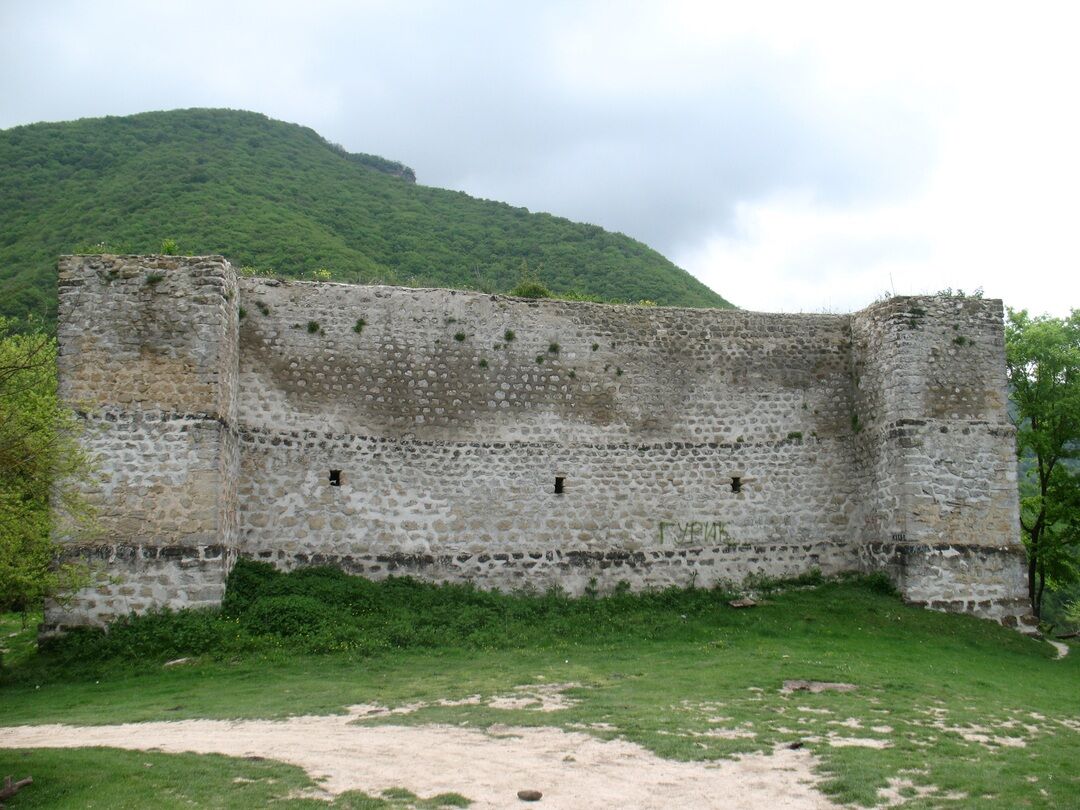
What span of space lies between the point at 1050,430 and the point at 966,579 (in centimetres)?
603

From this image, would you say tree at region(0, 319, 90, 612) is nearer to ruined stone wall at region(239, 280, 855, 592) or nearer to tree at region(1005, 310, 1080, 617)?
ruined stone wall at region(239, 280, 855, 592)

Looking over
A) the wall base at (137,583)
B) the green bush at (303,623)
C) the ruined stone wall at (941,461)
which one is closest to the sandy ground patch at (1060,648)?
the ruined stone wall at (941,461)

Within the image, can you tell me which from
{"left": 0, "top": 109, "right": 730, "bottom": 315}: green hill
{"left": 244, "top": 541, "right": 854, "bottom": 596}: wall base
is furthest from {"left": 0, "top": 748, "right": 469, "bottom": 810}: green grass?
{"left": 0, "top": 109, "right": 730, "bottom": 315}: green hill

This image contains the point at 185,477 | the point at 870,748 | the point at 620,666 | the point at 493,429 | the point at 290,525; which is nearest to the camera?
the point at 870,748

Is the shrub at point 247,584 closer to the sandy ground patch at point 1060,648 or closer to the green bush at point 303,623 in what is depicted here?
the green bush at point 303,623

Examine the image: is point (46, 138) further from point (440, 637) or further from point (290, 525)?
point (440, 637)

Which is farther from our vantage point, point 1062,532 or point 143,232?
point 143,232

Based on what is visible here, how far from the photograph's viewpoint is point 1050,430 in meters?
22.6

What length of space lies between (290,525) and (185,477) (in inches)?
87.5

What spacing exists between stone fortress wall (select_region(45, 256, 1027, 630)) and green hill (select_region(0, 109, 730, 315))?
1266 cm

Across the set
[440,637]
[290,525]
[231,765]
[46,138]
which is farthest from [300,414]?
[46,138]

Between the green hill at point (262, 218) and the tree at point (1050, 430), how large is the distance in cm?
1365

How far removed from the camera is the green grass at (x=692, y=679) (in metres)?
10.1

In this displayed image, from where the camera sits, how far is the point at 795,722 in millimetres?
11281
